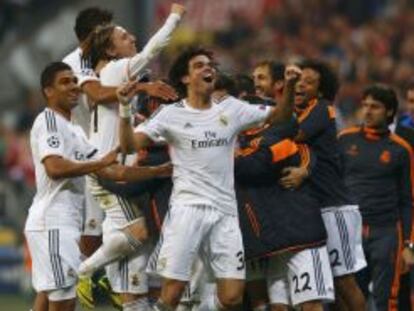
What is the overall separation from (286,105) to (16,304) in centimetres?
846

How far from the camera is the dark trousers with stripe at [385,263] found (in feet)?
49.0

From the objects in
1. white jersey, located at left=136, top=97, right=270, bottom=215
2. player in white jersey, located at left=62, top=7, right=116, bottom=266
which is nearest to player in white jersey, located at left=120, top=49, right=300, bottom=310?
white jersey, located at left=136, top=97, right=270, bottom=215

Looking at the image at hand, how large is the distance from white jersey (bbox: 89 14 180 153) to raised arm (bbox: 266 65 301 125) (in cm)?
93

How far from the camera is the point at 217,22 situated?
88.6 ft

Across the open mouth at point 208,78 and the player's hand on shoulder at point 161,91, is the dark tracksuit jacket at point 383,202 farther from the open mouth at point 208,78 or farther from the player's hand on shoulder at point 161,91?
the player's hand on shoulder at point 161,91

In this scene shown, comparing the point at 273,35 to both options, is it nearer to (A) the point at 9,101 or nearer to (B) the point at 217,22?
(B) the point at 217,22

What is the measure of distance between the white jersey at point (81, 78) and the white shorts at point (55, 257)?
1.22 metres

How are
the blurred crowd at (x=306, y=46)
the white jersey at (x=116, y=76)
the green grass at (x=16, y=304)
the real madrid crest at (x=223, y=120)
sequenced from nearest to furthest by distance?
1. the real madrid crest at (x=223, y=120)
2. the white jersey at (x=116, y=76)
3. the green grass at (x=16, y=304)
4. the blurred crowd at (x=306, y=46)

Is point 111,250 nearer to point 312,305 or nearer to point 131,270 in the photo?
point 131,270

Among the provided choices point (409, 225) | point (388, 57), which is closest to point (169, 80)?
point (409, 225)

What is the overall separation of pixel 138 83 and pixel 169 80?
15.1 inches

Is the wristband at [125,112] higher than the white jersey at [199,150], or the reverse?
the wristband at [125,112]

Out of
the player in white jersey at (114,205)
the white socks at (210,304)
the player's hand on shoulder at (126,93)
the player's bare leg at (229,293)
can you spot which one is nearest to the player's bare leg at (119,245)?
the player in white jersey at (114,205)

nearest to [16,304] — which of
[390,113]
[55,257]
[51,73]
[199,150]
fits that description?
[390,113]
